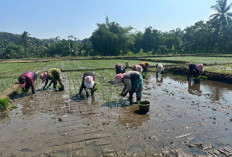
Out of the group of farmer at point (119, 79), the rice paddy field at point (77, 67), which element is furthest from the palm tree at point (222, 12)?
the group of farmer at point (119, 79)

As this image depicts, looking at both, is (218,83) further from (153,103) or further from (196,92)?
(153,103)

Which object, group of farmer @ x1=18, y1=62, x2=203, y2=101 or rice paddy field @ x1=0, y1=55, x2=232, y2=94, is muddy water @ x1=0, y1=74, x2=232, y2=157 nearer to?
group of farmer @ x1=18, y1=62, x2=203, y2=101

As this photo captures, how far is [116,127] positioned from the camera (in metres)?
6.01

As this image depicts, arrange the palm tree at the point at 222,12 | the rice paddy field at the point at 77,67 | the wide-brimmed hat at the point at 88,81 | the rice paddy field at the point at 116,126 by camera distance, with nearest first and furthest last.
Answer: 1. the rice paddy field at the point at 116,126
2. the wide-brimmed hat at the point at 88,81
3. the rice paddy field at the point at 77,67
4. the palm tree at the point at 222,12

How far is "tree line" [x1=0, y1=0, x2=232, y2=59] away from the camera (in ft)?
132

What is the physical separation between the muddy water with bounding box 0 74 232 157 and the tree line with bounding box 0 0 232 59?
3524cm

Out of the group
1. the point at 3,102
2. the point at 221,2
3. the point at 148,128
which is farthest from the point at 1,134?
the point at 221,2

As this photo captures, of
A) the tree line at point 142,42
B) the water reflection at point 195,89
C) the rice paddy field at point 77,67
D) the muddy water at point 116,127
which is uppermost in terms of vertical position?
the tree line at point 142,42

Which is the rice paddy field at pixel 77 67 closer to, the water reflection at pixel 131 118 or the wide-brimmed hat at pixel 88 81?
the wide-brimmed hat at pixel 88 81

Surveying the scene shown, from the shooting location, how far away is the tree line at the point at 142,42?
132ft

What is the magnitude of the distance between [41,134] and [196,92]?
7930 mm

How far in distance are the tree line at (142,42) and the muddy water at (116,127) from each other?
116 feet

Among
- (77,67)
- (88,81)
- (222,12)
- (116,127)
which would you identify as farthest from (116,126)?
(222,12)

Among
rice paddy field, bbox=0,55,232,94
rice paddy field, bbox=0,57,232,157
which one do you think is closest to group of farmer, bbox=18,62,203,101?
rice paddy field, bbox=0,57,232,157
